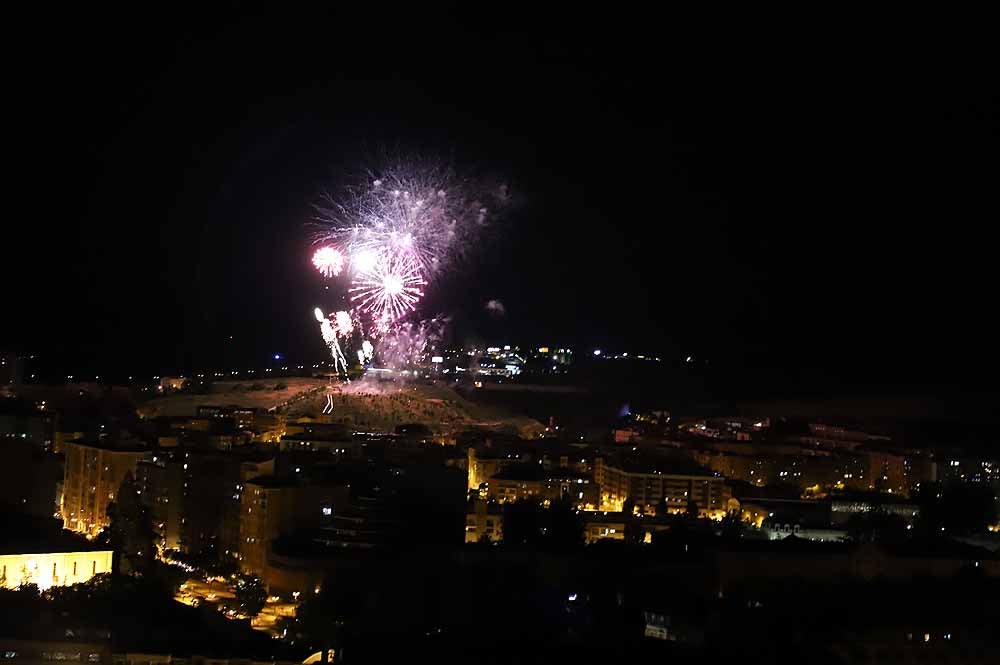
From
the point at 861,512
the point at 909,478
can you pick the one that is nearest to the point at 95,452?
the point at 861,512

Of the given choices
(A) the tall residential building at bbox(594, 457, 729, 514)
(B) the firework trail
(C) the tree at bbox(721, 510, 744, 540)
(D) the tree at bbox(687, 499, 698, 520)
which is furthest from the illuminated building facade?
(B) the firework trail

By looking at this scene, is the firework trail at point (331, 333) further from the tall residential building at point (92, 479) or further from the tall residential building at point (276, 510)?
the tall residential building at point (276, 510)

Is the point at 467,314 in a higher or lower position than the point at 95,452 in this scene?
higher

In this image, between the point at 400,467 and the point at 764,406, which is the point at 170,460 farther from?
the point at 764,406

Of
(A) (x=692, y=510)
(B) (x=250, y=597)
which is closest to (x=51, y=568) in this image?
(B) (x=250, y=597)

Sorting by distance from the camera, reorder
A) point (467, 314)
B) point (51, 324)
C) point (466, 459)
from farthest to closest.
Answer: point (51, 324) → point (467, 314) → point (466, 459)
